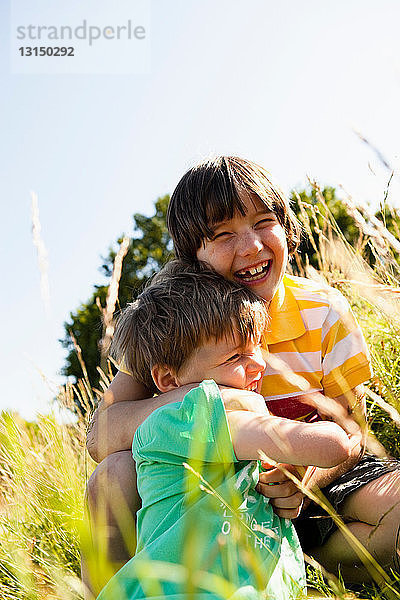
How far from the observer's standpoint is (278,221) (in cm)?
190

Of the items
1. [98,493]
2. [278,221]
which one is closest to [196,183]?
[278,221]

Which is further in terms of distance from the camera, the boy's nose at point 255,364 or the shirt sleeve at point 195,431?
the boy's nose at point 255,364

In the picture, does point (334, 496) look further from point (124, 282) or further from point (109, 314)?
point (124, 282)

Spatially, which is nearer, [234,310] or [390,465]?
[234,310]

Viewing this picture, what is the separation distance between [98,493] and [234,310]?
615 millimetres

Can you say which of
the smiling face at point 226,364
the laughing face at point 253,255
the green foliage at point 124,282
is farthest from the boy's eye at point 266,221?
the green foliage at point 124,282

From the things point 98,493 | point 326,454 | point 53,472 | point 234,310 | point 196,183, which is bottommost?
point 53,472

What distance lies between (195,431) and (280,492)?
0.24 m

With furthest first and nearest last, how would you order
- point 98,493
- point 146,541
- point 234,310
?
1. point 98,493
2. point 234,310
3. point 146,541

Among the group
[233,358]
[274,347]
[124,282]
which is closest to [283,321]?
[274,347]

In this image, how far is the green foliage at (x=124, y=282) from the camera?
9125 mm

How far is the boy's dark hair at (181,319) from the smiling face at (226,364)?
0.6 inches

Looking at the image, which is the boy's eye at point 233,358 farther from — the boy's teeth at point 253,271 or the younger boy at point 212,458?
the boy's teeth at point 253,271

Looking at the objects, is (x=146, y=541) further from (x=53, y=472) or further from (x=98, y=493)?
(x=53, y=472)
